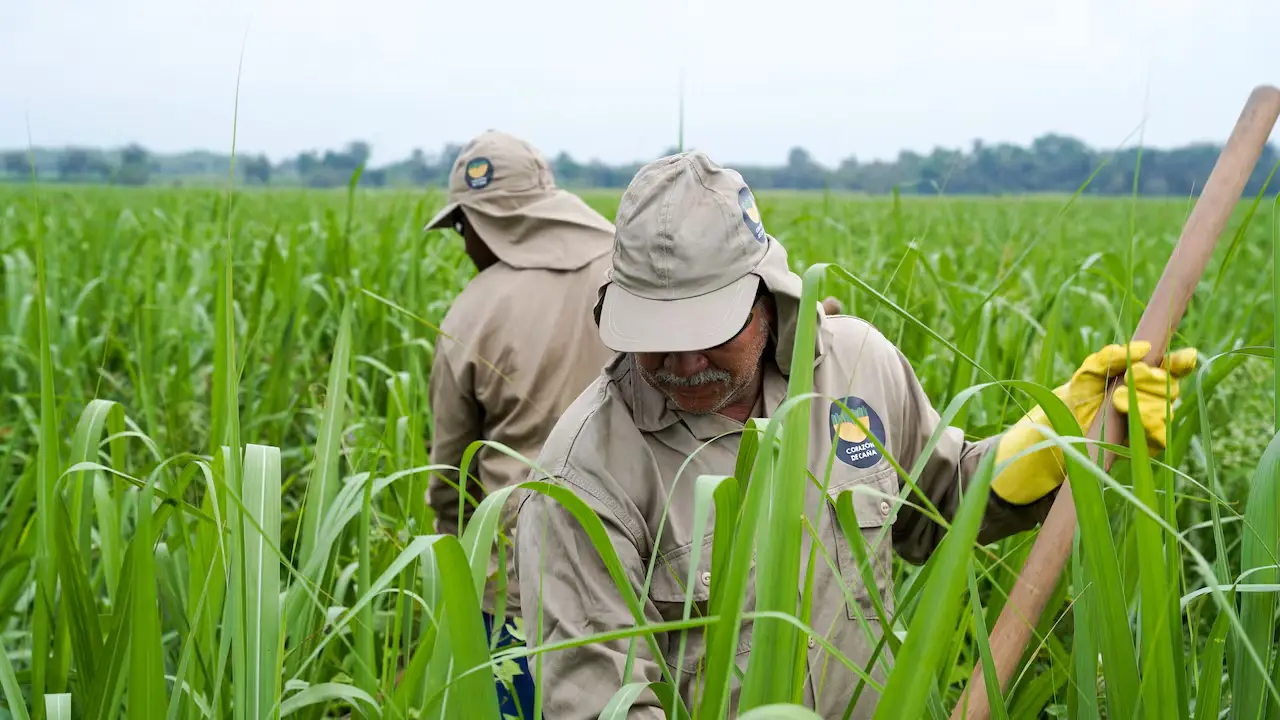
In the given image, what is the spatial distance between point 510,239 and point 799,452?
7.35 feet

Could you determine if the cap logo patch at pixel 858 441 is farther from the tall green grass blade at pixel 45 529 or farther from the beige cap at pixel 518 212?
the beige cap at pixel 518 212

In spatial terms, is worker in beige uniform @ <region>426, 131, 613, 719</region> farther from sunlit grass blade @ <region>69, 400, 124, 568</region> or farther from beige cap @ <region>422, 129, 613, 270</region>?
sunlit grass blade @ <region>69, 400, 124, 568</region>

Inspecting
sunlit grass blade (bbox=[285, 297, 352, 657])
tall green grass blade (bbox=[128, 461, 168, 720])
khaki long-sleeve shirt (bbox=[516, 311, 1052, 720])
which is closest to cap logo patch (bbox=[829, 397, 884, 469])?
khaki long-sleeve shirt (bbox=[516, 311, 1052, 720])

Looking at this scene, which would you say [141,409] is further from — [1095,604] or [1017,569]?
[1095,604]

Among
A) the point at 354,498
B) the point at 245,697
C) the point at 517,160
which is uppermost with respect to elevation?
the point at 517,160

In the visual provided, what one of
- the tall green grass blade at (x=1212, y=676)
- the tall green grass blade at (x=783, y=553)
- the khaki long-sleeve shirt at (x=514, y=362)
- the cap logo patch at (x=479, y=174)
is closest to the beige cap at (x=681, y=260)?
the tall green grass blade at (x=783, y=553)

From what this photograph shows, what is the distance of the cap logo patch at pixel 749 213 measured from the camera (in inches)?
61.8

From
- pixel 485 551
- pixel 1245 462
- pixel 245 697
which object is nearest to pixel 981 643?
pixel 485 551

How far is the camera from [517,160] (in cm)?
306

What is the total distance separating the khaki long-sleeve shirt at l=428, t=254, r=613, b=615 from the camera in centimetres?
289

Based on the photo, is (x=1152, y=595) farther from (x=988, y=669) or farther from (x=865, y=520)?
(x=865, y=520)

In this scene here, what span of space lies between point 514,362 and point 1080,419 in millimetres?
1585

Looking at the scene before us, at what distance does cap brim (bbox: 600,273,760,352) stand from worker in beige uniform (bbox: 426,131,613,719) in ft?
4.32

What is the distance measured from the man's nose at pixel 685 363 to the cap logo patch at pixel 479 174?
5.26ft
